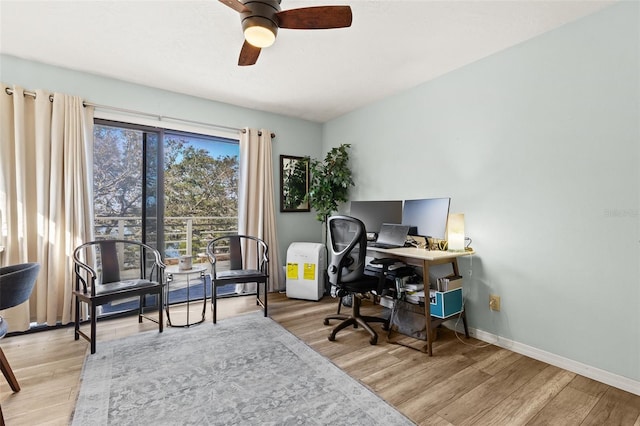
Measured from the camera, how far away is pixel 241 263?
11.4 ft

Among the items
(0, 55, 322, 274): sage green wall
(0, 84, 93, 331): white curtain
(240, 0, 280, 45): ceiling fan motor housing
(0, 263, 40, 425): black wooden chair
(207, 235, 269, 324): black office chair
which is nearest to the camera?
(0, 263, 40, 425): black wooden chair

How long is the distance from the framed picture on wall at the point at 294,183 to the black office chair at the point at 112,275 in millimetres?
1847

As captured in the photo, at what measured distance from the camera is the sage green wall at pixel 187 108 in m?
2.70

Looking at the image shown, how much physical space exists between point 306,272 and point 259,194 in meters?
1.19

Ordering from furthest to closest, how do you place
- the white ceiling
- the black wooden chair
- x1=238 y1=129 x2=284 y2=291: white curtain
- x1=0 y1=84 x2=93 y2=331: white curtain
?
1. x1=238 y1=129 x2=284 y2=291: white curtain
2. x1=0 y1=84 x2=93 y2=331: white curtain
3. the white ceiling
4. the black wooden chair

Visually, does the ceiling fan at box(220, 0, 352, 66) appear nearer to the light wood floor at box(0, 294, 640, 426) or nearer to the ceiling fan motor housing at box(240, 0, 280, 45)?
the ceiling fan motor housing at box(240, 0, 280, 45)

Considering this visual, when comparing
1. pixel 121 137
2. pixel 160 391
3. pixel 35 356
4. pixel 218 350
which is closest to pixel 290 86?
pixel 121 137

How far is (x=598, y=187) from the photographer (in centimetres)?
197

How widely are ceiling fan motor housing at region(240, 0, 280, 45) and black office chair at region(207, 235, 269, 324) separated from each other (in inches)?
83.1

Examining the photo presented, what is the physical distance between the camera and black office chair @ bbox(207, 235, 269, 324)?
114 inches

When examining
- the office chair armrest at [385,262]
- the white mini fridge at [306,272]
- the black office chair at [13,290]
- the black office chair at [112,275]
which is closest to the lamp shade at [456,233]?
the office chair armrest at [385,262]

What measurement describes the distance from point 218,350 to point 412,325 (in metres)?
1.69

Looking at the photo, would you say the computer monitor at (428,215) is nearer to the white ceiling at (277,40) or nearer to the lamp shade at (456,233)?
the lamp shade at (456,233)

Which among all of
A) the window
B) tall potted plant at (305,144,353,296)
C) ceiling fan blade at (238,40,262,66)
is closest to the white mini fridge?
tall potted plant at (305,144,353,296)
